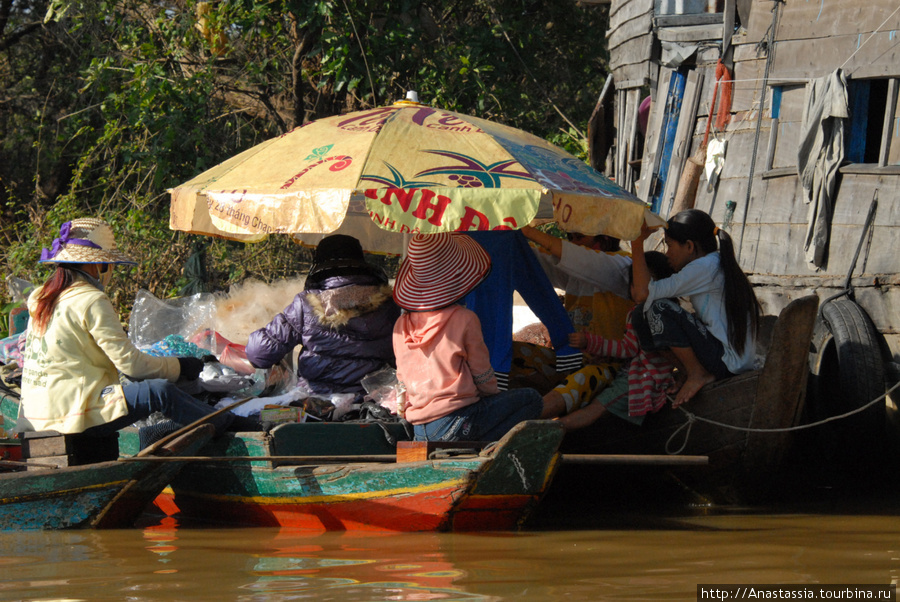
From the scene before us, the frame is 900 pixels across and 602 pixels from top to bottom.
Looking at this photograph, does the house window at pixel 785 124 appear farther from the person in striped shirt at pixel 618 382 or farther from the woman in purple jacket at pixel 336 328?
the woman in purple jacket at pixel 336 328

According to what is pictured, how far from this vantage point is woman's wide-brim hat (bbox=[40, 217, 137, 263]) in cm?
521

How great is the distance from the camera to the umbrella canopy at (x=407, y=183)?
4.71 meters

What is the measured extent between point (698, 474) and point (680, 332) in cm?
101

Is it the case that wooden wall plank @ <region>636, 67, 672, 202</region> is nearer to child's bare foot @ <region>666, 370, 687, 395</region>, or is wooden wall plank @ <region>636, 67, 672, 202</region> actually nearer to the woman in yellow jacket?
child's bare foot @ <region>666, 370, 687, 395</region>

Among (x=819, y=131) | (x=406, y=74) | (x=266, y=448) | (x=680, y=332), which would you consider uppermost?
(x=406, y=74)

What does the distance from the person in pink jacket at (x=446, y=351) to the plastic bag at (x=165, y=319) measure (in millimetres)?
2663

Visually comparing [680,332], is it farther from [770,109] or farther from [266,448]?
[770,109]

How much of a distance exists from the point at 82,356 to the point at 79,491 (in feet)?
2.31

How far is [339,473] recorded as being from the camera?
500 centimetres

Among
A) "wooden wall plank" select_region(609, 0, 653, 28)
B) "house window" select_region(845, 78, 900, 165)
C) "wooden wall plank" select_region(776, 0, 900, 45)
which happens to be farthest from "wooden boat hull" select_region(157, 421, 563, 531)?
"wooden wall plank" select_region(609, 0, 653, 28)

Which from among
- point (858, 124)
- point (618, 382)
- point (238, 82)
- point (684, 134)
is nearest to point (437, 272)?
point (618, 382)

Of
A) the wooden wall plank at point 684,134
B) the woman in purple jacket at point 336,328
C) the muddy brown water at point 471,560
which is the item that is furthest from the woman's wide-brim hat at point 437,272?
the wooden wall plank at point 684,134

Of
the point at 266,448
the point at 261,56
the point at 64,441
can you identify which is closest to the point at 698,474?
the point at 266,448

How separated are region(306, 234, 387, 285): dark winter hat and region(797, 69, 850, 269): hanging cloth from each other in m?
3.59
